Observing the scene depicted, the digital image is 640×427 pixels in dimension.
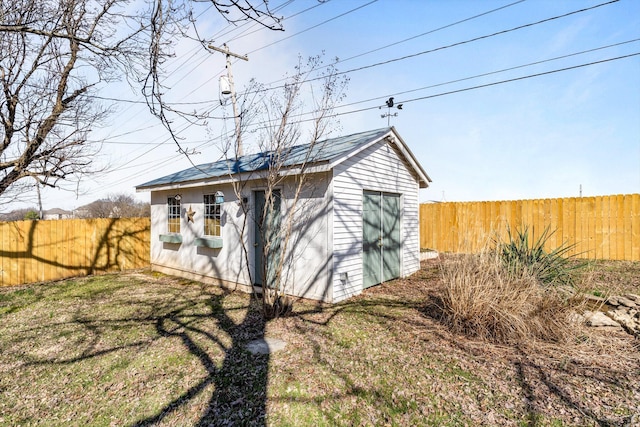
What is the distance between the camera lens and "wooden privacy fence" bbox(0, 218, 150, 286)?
26.7ft

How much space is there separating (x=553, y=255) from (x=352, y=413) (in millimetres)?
4704

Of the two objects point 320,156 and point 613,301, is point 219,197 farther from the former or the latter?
point 613,301

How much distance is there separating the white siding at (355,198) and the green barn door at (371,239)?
0.69 feet

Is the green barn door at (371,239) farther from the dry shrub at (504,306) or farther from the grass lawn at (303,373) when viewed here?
the dry shrub at (504,306)

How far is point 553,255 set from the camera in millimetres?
5285

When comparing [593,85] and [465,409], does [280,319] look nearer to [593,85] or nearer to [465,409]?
[465,409]

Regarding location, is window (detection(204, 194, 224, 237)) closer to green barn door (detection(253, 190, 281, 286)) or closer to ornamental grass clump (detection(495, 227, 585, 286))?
green barn door (detection(253, 190, 281, 286))

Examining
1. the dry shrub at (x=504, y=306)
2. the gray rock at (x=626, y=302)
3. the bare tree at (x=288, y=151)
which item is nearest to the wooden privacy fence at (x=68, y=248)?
the bare tree at (x=288, y=151)

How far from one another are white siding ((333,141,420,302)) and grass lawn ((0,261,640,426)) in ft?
3.10

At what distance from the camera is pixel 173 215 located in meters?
9.02

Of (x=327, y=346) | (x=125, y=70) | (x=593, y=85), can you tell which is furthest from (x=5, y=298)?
(x=593, y=85)

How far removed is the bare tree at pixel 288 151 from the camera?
4.95 metres

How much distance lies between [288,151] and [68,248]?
26.8 feet

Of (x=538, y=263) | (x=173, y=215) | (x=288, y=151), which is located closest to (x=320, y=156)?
(x=288, y=151)
